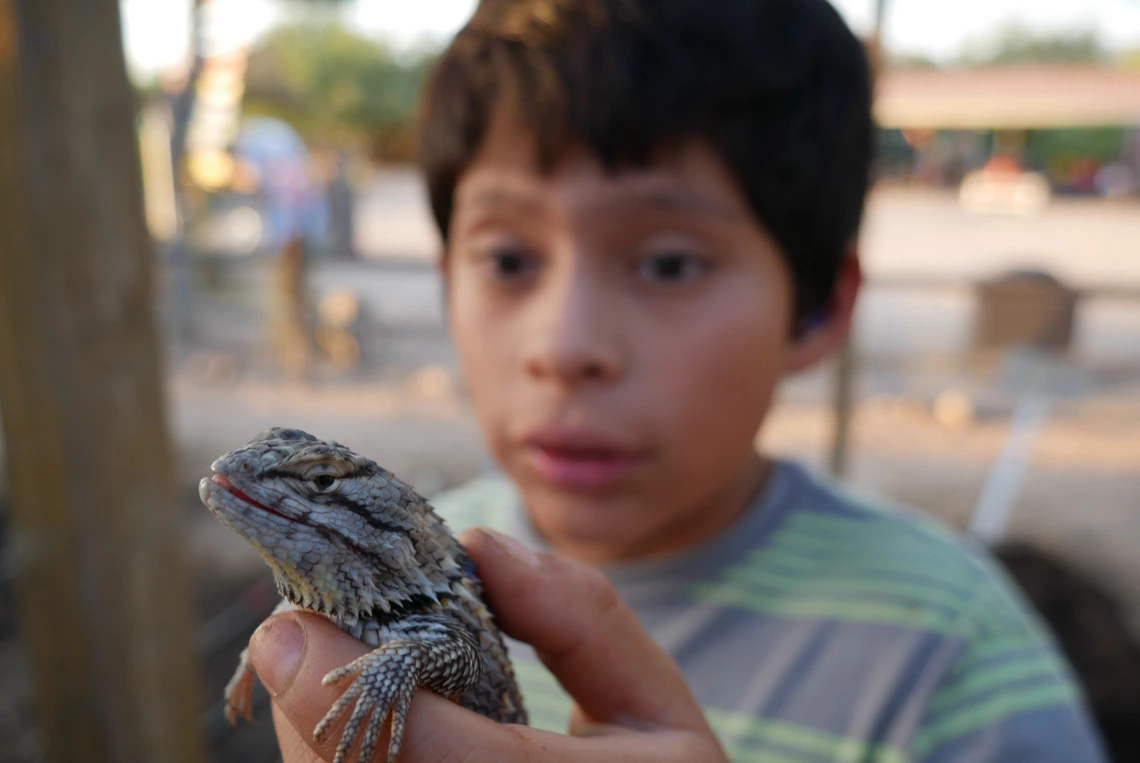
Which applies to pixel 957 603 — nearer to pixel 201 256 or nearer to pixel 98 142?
pixel 98 142

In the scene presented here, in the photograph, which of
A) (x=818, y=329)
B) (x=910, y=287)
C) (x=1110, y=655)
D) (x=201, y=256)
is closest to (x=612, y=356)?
(x=818, y=329)

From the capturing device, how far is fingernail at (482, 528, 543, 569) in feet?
2.95

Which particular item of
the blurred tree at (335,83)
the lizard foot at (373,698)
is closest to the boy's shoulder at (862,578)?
the lizard foot at (373,698)

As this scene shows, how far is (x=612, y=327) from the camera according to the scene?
1.37 metres

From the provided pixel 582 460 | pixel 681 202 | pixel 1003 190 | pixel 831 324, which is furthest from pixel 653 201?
pixel 1003 190

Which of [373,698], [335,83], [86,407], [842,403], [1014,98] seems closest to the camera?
[373,698]

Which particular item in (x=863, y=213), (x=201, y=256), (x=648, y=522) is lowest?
(x=201, y=256)

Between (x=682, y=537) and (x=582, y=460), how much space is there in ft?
1.63

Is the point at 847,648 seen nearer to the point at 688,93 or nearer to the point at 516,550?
the point at 516,550

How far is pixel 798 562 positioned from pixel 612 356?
0.77 meters

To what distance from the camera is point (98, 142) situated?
6.62 ft

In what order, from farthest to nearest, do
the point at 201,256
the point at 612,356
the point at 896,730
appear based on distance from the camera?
1. the point at 201,256
2. the point at 896,730
3. the point at 612,356

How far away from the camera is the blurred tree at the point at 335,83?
33.6 feet

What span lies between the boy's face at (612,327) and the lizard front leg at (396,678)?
62 cm
